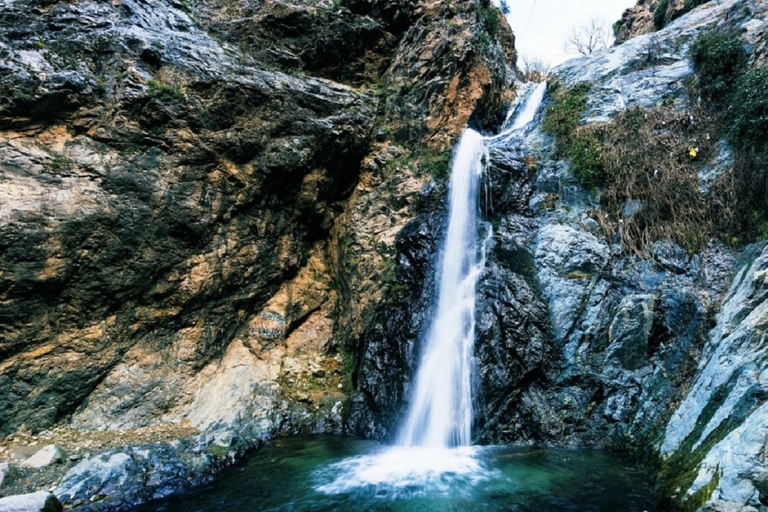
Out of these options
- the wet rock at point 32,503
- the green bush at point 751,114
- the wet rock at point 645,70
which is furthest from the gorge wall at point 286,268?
the green bush at point 751,114

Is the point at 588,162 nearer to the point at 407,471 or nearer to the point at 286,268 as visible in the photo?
the point at 286,268

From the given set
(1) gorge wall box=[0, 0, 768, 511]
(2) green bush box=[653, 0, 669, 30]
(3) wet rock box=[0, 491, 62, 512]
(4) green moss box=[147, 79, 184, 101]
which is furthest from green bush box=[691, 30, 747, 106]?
(3) wet rock box=[0, 491, 62, 512]

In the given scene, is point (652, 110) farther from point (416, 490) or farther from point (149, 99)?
point (149, 99)

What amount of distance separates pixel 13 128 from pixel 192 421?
21.4 ft

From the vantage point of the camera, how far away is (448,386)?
779cm

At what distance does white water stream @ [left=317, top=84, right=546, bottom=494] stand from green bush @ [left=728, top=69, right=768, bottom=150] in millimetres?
5670

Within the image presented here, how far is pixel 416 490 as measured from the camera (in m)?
5.51

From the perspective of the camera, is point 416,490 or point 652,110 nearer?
point 416,490

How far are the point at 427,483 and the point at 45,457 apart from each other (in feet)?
19.0

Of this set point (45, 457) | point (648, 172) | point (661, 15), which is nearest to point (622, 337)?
point (648, 172)

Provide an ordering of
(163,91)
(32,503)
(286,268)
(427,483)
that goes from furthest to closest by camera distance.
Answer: (286,268) < (163,91) < (427,483) < (32,503)

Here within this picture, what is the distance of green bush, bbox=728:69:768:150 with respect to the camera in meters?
8.48

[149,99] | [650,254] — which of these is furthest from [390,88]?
[650,254]

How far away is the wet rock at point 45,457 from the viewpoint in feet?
18.8
